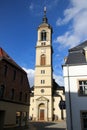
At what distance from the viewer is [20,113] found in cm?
3088

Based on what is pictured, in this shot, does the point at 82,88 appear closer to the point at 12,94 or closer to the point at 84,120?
the point at 84,120

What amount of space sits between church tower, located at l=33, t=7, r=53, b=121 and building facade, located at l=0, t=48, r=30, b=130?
85.2ft

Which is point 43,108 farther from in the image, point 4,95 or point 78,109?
point 78,109

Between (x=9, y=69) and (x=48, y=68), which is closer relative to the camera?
(x=9, y=69)

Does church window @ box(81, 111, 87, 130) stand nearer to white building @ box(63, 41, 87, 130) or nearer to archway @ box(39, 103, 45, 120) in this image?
white building @ box(63, 41, 87, 130)

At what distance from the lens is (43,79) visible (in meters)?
62.6

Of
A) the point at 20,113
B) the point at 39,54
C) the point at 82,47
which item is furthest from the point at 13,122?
the point at 39,54

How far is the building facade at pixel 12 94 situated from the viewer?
25734 mm

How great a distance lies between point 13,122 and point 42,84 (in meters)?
34.8

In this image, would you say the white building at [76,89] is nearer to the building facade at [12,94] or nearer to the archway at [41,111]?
the building facade at [12,94]

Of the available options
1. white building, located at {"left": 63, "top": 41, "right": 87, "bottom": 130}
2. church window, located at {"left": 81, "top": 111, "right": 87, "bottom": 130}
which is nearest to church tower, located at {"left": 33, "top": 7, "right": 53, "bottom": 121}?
white building, located at {"left": 63, "top": 41, "right": 87, "bottom": 130}

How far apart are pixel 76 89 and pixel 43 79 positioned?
139ft

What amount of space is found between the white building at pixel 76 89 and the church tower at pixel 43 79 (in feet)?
129

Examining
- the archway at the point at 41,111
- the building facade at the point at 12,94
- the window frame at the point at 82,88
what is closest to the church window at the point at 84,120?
the window frame at the point at 82,88
